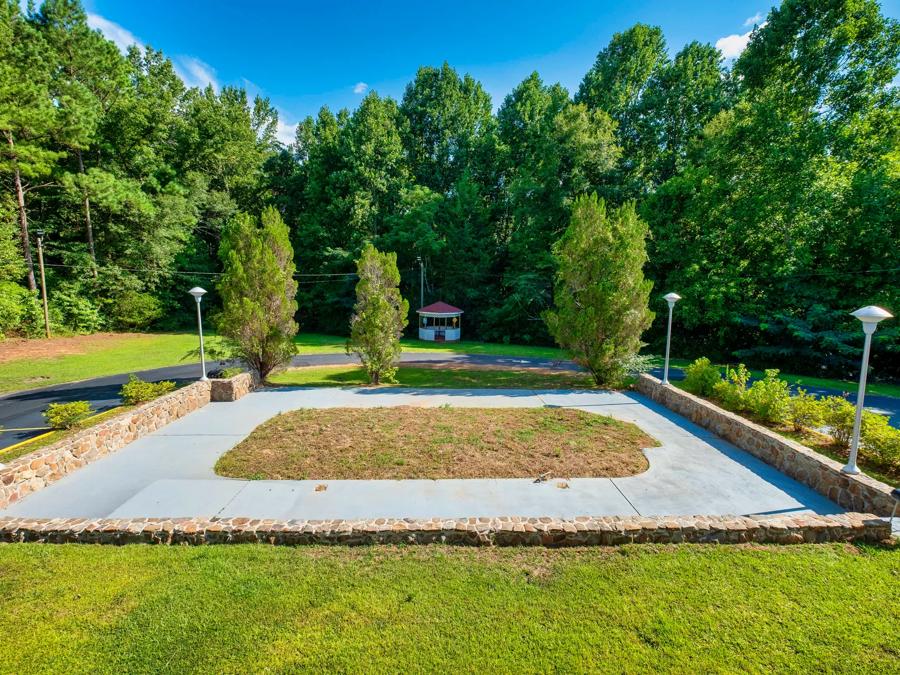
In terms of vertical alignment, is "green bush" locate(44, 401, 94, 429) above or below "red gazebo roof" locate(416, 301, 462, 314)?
below

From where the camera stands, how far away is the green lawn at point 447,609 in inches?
121

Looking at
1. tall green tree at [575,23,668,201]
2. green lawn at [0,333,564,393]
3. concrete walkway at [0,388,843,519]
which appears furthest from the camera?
tall green tree at [575,23,668,201]

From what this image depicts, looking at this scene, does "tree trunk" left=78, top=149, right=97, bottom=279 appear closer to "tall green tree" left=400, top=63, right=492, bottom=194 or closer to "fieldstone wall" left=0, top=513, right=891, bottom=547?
"tall green tree" left=400, top=63, right=492, bottom=194

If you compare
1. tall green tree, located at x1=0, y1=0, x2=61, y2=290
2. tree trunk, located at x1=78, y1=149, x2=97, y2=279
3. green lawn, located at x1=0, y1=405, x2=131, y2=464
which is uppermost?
tall green tree, located at x1=0, y1=0, x2=61, y2=290

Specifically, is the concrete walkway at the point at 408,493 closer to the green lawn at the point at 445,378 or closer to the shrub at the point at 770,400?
the shrub at the point at 770,400

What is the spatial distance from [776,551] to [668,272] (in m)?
19.5

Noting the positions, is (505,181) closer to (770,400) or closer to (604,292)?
(604,292)

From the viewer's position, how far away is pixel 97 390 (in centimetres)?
1212

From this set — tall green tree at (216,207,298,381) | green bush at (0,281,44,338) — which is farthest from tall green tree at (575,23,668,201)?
green bush at (0,281,44,338)

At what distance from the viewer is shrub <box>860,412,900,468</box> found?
19.8 feet

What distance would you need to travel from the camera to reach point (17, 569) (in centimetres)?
401

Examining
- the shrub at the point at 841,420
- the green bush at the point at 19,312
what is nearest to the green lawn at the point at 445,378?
the shrub at the point at 841,420

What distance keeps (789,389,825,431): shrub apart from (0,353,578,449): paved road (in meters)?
9.58

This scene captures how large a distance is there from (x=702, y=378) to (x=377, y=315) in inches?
342
